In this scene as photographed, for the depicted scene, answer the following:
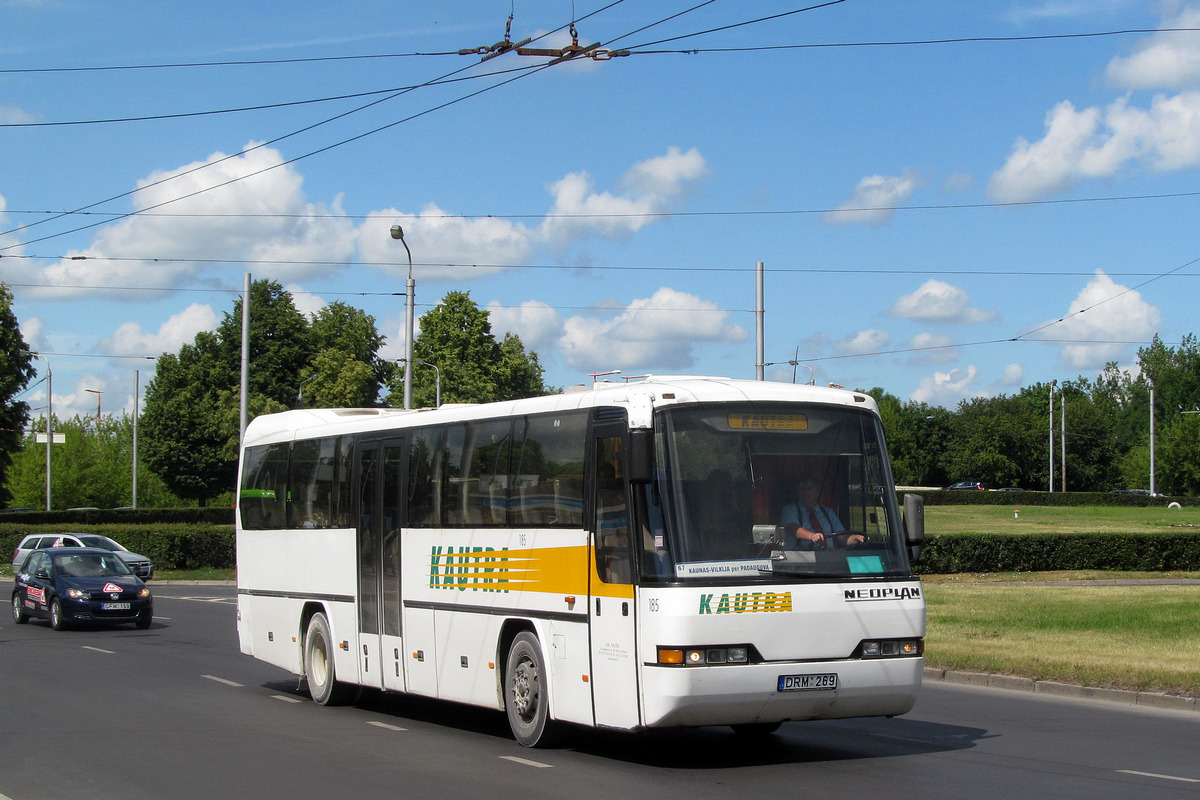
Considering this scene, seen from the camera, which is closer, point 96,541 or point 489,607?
point 489,607

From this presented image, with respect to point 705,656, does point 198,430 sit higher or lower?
higher

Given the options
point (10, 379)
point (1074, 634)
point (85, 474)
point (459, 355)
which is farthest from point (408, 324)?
point (85, 474)

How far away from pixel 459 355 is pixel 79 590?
6120cm

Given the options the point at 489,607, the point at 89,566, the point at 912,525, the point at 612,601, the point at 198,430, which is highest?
the point at 198,430

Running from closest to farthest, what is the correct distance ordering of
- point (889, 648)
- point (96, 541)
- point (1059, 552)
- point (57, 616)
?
point (889, 648)
point (57, 616)
point (1059, 552)
point (96, 541)

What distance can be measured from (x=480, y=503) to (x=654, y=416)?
2593 mm

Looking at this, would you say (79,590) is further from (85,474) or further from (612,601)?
(85,474)

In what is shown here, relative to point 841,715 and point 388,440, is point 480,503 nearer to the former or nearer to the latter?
point 388,440

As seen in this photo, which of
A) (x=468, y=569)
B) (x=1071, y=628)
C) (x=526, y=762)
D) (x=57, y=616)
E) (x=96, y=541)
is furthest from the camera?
(x=96, y=541)

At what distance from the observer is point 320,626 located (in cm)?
1509

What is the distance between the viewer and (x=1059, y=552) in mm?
36906

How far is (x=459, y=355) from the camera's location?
8656 centimetres

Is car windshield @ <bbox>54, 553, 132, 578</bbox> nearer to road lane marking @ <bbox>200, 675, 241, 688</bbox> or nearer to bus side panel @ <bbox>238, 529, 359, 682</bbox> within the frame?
road lane marking @ <bbox>200, 675, 241, 688</bbox>

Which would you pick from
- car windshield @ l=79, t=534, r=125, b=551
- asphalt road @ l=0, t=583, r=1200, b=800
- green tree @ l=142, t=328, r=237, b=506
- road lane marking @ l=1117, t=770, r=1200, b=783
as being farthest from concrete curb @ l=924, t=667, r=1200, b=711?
green tree @ l=142, t=328, r=237, b=506
